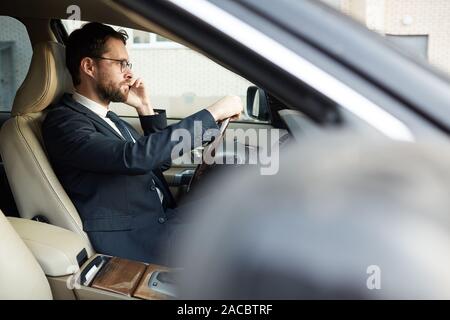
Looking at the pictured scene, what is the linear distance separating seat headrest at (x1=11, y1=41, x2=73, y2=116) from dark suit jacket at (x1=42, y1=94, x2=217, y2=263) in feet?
0.17

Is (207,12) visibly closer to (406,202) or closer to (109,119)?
(406,202)

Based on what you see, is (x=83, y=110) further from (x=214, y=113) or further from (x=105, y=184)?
(x=214, y=113)

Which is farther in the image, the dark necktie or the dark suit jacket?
the dark necktie

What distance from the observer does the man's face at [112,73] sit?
2.27m

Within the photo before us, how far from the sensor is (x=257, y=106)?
9.78ft

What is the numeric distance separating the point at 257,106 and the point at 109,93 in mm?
913

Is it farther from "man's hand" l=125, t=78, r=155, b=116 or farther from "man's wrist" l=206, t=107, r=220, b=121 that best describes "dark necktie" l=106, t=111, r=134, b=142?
"man's wrist" l=206, t=107, r=220, b=121

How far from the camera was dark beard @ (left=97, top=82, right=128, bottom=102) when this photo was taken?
2.27 meters

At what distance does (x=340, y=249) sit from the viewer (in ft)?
3.00

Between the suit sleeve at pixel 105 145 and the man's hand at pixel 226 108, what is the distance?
0.02 metres

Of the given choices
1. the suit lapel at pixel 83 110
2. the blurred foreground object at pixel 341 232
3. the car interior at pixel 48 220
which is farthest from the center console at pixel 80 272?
the blurred foreground object at pixel 341 232

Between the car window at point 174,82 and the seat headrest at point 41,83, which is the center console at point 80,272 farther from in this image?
the car window at point 174,82

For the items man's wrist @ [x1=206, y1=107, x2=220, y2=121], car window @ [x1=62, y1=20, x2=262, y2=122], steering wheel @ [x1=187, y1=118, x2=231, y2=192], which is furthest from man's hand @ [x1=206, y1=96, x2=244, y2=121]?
car window @ [x1=62, y1=20, x2=262, y2=122]

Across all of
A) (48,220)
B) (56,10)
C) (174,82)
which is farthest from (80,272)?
(174,82)
